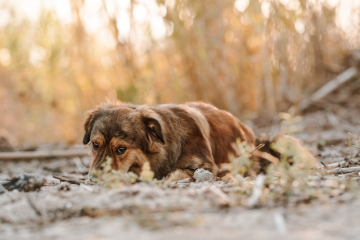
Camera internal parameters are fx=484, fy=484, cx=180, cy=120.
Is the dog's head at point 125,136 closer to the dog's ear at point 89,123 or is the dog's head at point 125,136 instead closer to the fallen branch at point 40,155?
the dog's ear at point 89,123

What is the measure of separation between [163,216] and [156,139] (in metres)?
2.68

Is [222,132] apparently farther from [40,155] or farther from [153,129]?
[40,155]

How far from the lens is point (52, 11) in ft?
35.8

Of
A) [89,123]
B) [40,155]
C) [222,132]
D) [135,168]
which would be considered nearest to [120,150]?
[135,168]

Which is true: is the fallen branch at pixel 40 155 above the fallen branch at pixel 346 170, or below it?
below

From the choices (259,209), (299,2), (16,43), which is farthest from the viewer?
(16,43)

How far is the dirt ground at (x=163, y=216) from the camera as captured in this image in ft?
9.52

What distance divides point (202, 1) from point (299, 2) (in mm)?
2138

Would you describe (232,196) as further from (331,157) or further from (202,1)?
(202,1)

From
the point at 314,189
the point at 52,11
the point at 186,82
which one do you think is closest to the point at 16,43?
the point at 52,11

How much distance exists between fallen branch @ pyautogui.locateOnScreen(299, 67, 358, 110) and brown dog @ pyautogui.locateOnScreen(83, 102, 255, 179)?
249 inches

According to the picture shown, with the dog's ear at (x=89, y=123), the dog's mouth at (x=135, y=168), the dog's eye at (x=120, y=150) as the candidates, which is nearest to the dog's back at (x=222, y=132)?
the dog's mouth at (x=135, y=168)

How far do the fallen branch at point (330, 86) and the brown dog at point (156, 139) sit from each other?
6334 mm

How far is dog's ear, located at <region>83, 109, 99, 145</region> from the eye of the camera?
582 centimetres
